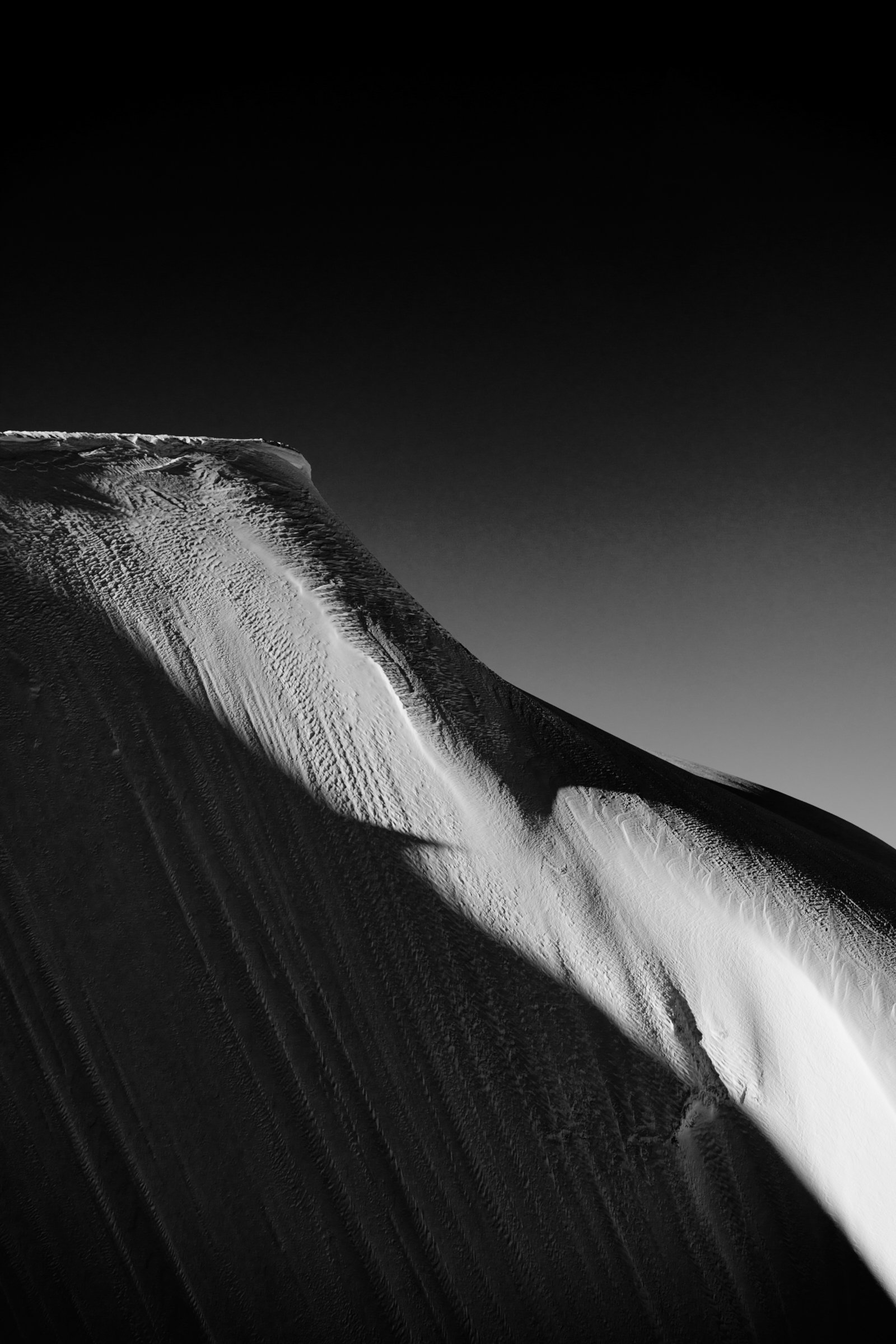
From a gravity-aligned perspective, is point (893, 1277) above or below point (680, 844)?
below

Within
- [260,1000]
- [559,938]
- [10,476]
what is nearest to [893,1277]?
[559,938]

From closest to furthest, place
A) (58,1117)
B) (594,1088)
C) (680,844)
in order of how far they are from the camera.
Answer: (58,1117) < (594,1088) < (680,844)

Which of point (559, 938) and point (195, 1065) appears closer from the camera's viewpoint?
point (195, 1065)

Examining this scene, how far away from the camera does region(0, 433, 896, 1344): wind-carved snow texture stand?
710mm

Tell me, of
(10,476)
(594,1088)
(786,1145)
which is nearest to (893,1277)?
(786,1145)

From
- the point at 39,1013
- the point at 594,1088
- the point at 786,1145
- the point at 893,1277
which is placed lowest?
the point at 893,1277

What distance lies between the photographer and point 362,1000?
0.81 metres

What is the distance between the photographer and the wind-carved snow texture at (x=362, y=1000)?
0.71 metres

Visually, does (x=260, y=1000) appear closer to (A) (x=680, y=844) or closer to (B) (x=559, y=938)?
(B) (x=559, y=938)

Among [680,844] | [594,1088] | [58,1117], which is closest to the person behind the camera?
[58,1117]

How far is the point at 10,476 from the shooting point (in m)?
1.01

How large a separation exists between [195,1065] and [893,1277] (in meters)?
0.62

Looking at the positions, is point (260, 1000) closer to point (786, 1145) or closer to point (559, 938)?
point (559, 938)

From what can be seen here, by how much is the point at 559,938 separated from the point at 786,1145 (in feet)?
0.89
